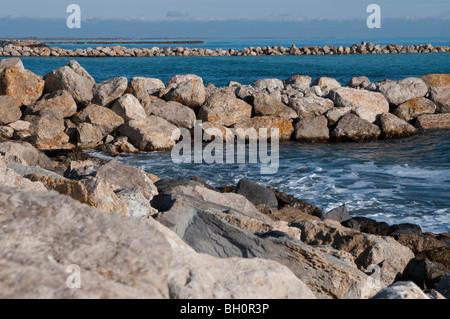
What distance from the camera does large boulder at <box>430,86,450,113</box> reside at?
15.9 meters

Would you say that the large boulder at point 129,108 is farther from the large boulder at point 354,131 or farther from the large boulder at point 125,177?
the large boulder at point 125,177

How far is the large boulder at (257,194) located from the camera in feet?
25.7

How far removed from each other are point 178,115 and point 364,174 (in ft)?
18.2

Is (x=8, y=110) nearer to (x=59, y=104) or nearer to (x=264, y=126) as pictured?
(x=59, y=104)

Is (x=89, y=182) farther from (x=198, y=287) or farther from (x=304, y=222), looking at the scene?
(x=304, y=222)

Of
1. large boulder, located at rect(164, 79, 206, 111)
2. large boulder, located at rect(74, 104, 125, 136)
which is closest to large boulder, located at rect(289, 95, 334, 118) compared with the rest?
large boulder, located at rect(164, 79, 206, 111)

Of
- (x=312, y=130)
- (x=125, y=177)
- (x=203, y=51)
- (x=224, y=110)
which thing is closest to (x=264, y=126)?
(x=224, y=110)

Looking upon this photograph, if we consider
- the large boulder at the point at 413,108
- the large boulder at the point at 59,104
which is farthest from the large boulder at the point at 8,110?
the large boulder at the point at 413,108

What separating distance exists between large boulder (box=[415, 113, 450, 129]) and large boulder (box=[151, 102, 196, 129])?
22.3ft

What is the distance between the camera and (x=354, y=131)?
14.3 meters

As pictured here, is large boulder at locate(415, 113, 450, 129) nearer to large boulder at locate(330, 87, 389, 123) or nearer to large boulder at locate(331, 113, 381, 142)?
large boulder at locate(330, 87, 389, 123)

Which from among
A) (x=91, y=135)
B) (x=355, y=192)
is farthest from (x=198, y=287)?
(x=91, y=135)

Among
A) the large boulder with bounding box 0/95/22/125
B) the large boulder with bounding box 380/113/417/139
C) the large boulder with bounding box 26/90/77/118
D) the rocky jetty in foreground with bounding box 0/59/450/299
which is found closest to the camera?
the rocky jetty in foreground with bounding box 0/59/450/299

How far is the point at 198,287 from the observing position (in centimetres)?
232
